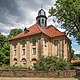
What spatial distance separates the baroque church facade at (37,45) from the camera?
40531 mm

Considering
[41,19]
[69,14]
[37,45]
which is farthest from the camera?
[41,19]

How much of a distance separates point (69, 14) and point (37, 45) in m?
13.8

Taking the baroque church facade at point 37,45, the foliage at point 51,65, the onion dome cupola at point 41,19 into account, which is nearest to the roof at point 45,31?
the baroque church facade at point 37,45

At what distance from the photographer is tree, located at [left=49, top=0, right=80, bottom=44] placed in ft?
95.6

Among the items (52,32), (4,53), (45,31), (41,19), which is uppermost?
(41,19)

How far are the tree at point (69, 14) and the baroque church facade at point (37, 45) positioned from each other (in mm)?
8354

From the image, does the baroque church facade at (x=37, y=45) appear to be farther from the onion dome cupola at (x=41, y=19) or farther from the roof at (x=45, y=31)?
the onion dome cupola at (x=41, y=19)

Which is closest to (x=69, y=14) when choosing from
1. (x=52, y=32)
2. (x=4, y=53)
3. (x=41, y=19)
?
(x=52, y=32)

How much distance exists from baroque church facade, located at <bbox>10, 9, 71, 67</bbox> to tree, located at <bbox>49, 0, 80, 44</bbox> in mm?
8354

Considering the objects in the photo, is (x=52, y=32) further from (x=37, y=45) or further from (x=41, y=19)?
(x=41, y=19)

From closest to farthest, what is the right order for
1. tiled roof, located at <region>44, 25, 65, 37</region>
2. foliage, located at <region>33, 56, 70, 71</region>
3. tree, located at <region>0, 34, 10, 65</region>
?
foliage, located at <region>33, 56, 70, 71</region>, tiled roof, located at <region>44, 25, 65, 37</region>, tree, located at <region>0, 34, 10, 65</region>

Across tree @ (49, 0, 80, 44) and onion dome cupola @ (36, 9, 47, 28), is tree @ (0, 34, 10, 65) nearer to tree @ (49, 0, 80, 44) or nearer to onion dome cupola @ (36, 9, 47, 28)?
onion dome cupola @ (36, 9, 47, 28)

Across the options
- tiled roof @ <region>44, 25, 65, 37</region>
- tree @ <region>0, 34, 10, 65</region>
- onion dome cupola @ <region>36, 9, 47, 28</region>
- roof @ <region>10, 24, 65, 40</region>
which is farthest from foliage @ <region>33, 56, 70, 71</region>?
tree @ <region>0, 34, 10, 65</region>

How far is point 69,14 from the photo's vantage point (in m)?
30.6
